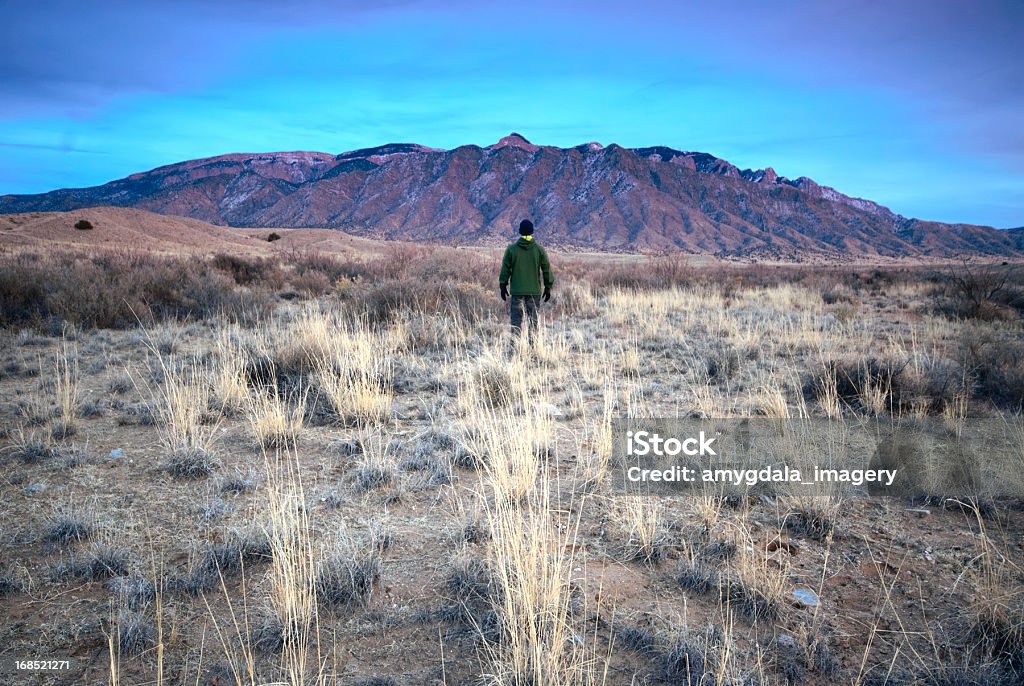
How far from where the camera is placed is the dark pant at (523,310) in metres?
8.37

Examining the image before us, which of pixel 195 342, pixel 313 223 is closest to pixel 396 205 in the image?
pixel 313 223

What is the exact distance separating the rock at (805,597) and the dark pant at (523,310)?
5.90 meters

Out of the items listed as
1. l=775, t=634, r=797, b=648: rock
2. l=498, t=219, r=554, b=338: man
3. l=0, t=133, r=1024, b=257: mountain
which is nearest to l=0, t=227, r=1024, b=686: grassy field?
l=775, t=634, r=797, b=648: rock

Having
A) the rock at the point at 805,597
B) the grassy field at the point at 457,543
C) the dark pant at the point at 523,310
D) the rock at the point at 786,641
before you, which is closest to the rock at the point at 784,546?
the grassy field at the point at 457,543

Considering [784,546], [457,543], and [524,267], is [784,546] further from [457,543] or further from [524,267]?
[524,267]

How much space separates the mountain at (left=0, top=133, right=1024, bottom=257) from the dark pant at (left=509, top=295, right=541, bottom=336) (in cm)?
8650

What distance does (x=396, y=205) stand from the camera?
132625mm

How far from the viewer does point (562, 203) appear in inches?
4719

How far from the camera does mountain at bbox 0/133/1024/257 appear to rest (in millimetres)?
107500

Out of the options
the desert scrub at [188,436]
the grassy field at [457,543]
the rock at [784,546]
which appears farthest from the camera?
the desert scrub at [188,436]

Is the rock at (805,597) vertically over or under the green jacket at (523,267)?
under

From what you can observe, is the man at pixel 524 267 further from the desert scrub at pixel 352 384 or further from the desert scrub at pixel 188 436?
the desert scrub at pixel 188 436

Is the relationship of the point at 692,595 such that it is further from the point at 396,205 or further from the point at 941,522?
the point at 396,205

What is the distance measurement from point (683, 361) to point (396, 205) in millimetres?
133738
